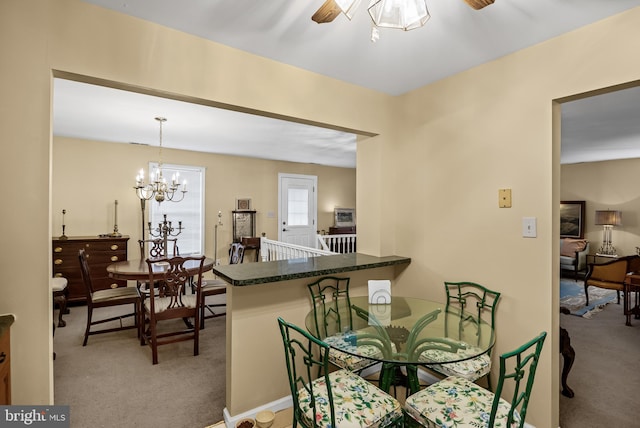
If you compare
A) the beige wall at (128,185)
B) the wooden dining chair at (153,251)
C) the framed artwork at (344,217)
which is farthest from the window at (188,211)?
the framed artwork at (344,217)

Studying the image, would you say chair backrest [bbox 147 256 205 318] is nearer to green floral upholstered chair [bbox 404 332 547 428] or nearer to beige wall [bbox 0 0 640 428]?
beige wall [bbox 0 0 640 428]

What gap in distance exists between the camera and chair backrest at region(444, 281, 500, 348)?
2.15 m

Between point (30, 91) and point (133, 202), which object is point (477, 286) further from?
point (133, 202)

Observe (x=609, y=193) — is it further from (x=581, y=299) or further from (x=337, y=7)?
(x=337, y=7)

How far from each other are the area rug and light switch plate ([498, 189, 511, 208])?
3.43 metres

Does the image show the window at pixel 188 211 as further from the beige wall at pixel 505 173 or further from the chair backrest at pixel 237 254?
the beige wall at pixel 505 173

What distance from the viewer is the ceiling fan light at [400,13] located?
47.4 inches

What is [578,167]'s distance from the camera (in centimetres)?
692

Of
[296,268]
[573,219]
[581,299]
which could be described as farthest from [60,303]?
[573,219]

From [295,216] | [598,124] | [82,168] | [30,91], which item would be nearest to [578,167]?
[598,124]

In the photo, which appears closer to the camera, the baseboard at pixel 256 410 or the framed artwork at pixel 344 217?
the baseboard at pixel 256 410

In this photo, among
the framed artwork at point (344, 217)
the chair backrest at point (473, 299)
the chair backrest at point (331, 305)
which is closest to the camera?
the chair backrest at point (331, 305)

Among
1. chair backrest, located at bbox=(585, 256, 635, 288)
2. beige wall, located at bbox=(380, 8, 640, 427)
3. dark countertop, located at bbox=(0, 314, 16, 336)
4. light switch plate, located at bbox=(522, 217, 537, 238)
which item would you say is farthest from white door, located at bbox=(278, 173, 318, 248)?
dark countertop, located at bbox=(0, 314, 16, 336)

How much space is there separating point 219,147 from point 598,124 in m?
5.34
